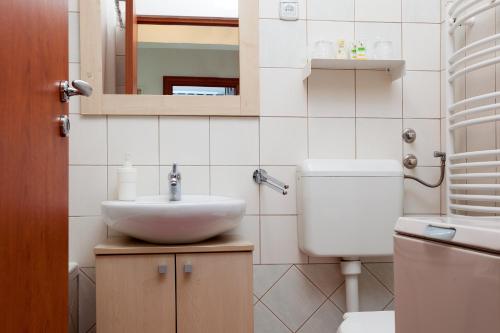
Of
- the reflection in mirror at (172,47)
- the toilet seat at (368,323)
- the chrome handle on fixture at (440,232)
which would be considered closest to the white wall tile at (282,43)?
the reflection in mirror at (172,47)

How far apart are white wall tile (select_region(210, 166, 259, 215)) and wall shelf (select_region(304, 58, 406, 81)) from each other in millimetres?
483

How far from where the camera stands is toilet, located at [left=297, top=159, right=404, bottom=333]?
1793 millimetres

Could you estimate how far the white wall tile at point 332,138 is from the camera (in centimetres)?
197

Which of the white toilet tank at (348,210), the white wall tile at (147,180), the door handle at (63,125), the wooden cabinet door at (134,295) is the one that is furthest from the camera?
the white wall tile at (147,180)

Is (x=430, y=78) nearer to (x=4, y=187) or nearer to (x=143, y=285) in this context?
(x=143, y=285)

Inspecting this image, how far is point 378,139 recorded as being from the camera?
2.01 meters

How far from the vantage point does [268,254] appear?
195cm

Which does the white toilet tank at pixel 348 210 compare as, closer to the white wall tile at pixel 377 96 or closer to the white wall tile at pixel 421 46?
the white wall tile at pixel 377 96

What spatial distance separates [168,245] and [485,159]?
122 cm

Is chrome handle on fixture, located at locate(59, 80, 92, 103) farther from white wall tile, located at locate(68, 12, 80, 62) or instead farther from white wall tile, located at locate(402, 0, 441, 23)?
white wall tile, located at locate(402, 0, 441, 23)

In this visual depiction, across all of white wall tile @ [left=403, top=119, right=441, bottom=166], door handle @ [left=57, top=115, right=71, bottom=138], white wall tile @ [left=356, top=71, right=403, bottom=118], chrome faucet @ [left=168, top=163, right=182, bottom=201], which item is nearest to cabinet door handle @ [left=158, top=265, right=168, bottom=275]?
chrome faucet @ [left=168, top=163, right=182, bottom=201]

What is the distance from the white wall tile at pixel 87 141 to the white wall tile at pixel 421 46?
4.42 feet

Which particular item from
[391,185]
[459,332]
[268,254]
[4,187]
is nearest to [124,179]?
[268,254]

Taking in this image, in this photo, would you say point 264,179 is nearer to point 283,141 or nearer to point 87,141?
point 283,141
